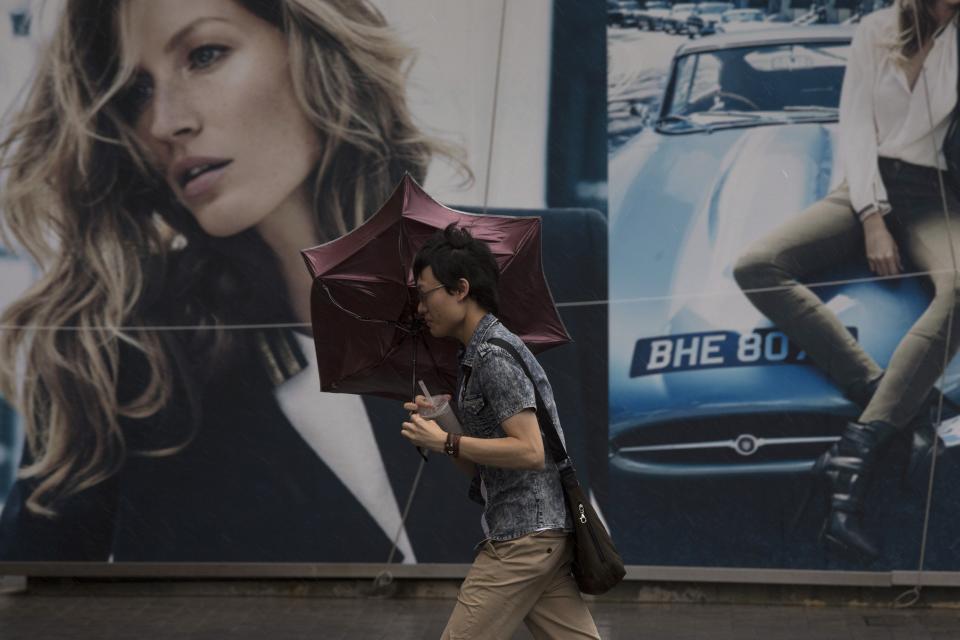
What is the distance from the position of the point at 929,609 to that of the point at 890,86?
8.60 ft

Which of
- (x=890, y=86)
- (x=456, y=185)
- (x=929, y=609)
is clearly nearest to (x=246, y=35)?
(x=456, y=185)

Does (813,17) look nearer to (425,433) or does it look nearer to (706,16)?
(706,16)

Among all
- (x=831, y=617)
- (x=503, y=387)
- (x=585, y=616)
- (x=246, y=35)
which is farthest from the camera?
(x=246, y=35)

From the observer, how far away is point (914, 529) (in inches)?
292

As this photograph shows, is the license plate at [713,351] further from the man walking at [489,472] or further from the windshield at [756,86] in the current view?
the man walking at [489,472]

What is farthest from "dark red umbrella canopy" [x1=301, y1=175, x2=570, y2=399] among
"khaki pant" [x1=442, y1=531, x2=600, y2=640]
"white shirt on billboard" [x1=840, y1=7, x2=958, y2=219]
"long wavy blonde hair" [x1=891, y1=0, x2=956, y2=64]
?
"long wavy blonde hair" [x1=891, y1=0, x2=956, y2=64]

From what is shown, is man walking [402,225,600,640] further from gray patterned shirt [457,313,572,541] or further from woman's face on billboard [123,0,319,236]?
woman's face on billboard [123,0,319,236]

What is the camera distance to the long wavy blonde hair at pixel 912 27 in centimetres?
740

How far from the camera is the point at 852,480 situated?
294 inches

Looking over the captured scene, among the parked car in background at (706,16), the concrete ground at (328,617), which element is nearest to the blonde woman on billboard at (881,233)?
the concrete ground at (328,617)

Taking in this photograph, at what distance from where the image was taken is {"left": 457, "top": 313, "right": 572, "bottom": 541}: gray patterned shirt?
4289mm

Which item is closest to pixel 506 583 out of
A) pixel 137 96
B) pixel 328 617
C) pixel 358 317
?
pixel 358 317

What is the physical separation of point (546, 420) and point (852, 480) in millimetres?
3570

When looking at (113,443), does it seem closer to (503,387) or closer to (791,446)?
(791,446)
